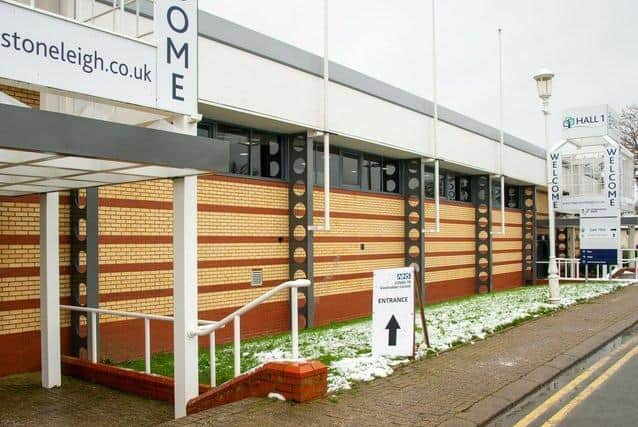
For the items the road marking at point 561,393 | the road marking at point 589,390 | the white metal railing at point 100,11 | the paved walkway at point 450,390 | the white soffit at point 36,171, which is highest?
the white metal railing at point 100,11

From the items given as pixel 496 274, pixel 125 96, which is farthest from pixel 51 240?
pixel 496 274

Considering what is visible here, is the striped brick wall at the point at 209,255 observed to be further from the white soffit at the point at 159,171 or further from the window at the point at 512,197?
the window at the point at 512,197

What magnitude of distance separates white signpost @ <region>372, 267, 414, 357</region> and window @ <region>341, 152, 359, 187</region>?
6835 millimetres

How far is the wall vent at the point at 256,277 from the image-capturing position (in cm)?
1293

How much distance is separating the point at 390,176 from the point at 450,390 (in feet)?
36.6

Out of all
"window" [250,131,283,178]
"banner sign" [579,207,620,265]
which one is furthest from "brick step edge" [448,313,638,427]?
"banner sign" [579,207,620,265]

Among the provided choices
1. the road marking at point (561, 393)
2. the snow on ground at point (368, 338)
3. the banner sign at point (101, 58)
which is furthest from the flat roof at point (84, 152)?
the road marking at point (561, 393)

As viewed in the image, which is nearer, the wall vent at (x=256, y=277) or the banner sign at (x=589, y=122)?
the wall vent at (x=256, y=277)

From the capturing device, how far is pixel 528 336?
1120cm

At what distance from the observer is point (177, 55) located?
22.6 ft

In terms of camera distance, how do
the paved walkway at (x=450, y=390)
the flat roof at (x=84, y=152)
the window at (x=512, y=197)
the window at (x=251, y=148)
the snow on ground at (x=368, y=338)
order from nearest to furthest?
the flat roof at (x=84, y=152)
the paved walkway at (x=450, y=390)
the snow on ground at (x=368, y=338)
the window at (x=251, y=148)
the window at (x=512, y=197)

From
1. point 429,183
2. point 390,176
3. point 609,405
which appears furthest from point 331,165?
point 609,405

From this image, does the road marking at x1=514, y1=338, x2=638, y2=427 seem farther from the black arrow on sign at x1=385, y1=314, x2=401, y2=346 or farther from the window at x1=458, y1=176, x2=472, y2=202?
the window at x1=458, y1=176, x2=472, y2=202

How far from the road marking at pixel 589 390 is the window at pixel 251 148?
23.8 feet
